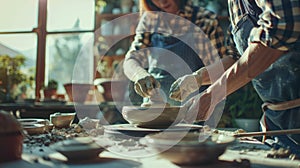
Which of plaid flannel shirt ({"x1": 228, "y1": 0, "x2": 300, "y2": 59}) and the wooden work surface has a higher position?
plaid flannel shirt ({"x1": 228, "y1": 0, "x2": 300, "y2": 59})

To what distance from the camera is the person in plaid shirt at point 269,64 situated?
95 centimetres

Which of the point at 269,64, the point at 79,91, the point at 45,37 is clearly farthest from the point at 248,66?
the point at 45,37

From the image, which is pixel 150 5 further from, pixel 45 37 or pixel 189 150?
pixel 45 37

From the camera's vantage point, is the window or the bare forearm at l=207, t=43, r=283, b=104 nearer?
the bare forearm at l=207, t=43, r=283, b=104

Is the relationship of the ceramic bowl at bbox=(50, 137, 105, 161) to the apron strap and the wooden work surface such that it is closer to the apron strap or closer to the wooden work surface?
the wooden work surface

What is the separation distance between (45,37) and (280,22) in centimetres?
330

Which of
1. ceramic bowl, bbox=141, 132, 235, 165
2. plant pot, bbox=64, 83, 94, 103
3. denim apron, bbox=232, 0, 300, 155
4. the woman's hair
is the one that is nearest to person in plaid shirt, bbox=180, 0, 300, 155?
denim apron, bbox=232, 0, 300, 155

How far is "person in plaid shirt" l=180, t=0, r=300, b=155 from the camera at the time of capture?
0.95 metres

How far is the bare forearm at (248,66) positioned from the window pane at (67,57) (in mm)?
2795

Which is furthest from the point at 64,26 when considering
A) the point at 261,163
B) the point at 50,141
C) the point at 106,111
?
the point at 261,163

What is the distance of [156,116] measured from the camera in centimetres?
100

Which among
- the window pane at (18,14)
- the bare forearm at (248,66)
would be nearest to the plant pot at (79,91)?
the window pane at (18,14)

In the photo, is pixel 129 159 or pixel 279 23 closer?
pixel 129 159

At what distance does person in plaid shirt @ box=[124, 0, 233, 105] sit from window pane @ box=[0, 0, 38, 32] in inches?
91.3
